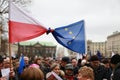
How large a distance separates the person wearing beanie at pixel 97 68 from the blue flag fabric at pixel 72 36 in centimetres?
33

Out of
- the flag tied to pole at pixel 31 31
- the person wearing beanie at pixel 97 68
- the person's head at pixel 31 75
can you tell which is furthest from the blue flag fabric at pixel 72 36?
the person's head at pixel 31 75

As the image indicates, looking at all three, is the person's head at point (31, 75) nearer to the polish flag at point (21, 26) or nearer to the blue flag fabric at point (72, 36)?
the polish flag at point (21, 26)

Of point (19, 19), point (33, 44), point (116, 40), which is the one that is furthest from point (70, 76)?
Result: point (116, 40)

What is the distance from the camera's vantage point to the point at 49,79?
287 inches

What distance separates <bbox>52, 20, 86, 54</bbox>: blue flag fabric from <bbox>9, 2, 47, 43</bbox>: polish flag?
25.1 inches

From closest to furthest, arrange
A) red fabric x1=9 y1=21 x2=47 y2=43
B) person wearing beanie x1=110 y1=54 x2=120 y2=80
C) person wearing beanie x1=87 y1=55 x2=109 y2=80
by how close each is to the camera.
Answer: person wearing beanie x1=110 y1=54 x2=120 y2=80
red fabric x1=9 y1=21 x2=47 y2=43
person wearing beanie x1=87 y1=55 x2=109 y2=80

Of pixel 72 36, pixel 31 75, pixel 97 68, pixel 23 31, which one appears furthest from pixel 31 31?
pixel 31 75

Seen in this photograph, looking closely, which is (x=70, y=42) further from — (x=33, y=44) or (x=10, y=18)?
(x=33, y=44)

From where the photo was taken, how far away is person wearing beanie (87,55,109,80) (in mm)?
10016

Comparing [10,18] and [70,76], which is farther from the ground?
[10,18]

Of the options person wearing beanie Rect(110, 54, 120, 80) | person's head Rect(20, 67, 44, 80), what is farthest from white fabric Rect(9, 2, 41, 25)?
person's head Rect(20, 67, 44, 80)

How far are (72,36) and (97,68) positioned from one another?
3.27 ft

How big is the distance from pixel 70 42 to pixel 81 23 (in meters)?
1.15

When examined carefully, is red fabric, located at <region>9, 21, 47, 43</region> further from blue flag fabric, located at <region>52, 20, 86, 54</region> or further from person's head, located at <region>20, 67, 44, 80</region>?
person's head, located at <region>20, 67, 44, 80</region>
